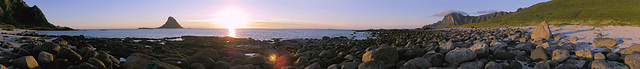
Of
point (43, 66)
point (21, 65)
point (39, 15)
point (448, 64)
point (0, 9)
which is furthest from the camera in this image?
point (39, 15)

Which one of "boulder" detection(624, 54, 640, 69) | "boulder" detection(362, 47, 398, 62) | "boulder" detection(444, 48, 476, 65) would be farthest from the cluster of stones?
"boulder" detection(624, 54, 640, 69)

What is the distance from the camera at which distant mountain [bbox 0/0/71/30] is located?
110m

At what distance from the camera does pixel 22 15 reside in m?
123

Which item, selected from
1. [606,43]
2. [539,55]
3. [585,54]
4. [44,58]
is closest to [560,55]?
[539,55]

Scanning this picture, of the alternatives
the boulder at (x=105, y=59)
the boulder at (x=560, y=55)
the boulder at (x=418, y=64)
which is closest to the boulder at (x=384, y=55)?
the boulder at (x=418, y=64)

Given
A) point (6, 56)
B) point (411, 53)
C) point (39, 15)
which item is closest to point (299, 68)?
point (411, 53)

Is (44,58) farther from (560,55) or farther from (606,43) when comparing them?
(606,43)

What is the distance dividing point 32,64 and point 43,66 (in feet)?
2.23

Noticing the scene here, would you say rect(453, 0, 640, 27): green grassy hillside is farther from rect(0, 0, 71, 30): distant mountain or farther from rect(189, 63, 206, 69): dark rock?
rect(0, 0, 71, 30): distant mountain

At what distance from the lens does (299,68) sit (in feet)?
23.0

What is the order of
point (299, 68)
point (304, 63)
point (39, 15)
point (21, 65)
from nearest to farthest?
point (21, 65)
point (299, 68)
point (304, 63)
point (39, 15)

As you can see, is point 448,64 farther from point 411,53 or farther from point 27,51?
point 27,51

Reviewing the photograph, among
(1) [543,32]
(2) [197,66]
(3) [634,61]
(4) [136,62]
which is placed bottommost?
(2) [197,66]

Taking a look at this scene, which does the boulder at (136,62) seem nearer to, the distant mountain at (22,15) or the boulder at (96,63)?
the boulder at (96,63)
